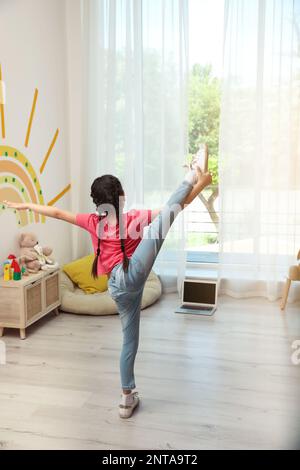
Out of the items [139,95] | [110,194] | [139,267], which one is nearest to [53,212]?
[110,194]

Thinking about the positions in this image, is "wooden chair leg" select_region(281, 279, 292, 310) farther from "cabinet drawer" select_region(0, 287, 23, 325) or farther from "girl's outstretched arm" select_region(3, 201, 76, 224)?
"girl's outstretched arm" select_region(3, 201, 76, 224)

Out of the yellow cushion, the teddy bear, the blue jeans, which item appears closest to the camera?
the blue jeans

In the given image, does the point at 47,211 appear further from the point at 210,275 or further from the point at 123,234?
the point at 210,275

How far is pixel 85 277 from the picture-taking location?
425 cm

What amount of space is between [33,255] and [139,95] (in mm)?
1682

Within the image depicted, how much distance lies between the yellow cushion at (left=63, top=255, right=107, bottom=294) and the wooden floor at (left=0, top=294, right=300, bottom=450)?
43cm

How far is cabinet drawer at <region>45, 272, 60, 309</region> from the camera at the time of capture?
3.70 meters

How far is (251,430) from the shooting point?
2240 millimetres

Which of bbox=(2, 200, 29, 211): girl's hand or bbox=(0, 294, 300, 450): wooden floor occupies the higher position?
bbox=(2, 200, 29, 211): girl's hand

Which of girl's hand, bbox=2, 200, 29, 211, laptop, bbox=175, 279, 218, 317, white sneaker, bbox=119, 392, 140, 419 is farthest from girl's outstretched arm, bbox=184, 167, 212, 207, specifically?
laptop, bbox=175, 279, 218, 317

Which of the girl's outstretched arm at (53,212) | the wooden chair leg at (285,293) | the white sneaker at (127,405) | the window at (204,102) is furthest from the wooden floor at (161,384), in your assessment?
the window at (204,102)

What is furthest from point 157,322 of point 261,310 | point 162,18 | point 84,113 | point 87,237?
point 162,18

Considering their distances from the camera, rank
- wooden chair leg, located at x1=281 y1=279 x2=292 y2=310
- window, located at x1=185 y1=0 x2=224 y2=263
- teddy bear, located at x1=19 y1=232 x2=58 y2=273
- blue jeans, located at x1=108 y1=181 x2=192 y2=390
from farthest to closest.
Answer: window, located at x1=185 y1=0 x2=224 y2=263 → wooden chair leg, located at x1=281 y1=279 x2=292 y2=310 → teddy bear, located at x1=19 y1=232 x2=58 y2=273 → blue jeans, located at x1=108 y1=181 x2=192 y2=390
